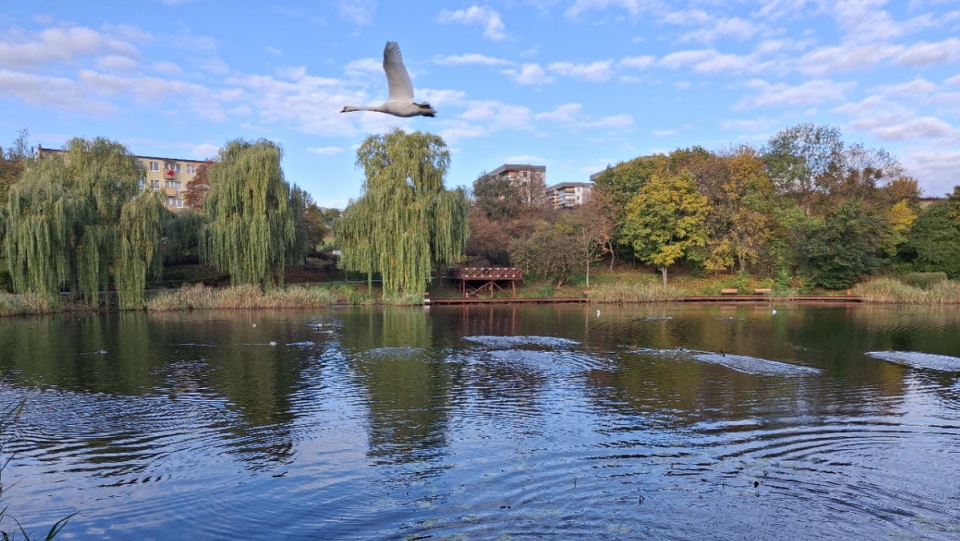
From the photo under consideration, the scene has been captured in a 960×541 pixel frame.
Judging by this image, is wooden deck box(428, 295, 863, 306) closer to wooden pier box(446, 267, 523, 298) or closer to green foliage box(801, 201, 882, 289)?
wooden pier box(446, 267, 523, 298)

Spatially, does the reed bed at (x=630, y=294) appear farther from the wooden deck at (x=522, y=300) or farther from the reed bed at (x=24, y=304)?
the reed bed at (x=24, y=304)

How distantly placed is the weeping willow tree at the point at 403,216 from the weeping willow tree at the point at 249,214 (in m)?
4.63

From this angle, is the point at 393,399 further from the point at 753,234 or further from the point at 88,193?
the point at 753,234

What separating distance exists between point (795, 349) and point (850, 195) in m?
37.0

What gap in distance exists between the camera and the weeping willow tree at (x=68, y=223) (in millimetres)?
32625

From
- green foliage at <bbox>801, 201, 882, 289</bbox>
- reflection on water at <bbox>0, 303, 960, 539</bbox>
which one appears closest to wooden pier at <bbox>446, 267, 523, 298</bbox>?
green foliage at <bbox>801, 201, 882, 289</bbox>

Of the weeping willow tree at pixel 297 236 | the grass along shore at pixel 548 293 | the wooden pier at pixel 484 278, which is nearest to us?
the grass along shore at pixel 548 293

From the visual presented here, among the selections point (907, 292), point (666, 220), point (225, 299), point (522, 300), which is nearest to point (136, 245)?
point (225, 299)

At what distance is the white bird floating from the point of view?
29.4 feet

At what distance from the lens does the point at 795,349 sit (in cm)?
2225

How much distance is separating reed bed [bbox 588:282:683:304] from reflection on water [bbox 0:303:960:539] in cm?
2096

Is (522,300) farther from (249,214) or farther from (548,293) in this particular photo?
(249,214)

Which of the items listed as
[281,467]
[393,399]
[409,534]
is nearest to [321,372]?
[393,399]

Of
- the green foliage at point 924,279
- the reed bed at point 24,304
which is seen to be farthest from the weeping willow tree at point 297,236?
the green foliage at point 924,279
